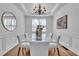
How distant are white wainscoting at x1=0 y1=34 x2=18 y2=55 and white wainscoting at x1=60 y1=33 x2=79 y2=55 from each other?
1.36 m

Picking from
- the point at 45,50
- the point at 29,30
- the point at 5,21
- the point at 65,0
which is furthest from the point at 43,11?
the point at 65,0

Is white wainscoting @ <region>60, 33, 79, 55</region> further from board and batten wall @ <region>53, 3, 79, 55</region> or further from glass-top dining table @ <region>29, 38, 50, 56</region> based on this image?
glass-top dining table @ <region>29, 38, 50, 56</region>

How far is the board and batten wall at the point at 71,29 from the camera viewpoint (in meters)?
2.56

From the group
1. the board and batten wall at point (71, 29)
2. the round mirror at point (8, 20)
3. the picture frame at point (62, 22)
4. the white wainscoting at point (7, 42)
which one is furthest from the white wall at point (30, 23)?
the picture frame at point (62, 22)

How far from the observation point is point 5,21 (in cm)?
259

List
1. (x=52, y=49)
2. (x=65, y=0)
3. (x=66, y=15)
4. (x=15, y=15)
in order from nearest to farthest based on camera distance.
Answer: (x=65, y=0), (x=52, y=49), (x=15, y=15), (x=66, y=15)

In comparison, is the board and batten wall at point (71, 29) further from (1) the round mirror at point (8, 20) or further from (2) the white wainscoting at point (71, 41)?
(1) the round mirror at point (8, 20)

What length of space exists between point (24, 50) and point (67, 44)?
1.27 meters

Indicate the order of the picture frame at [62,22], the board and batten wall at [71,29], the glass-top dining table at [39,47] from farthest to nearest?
1. the picture frame at [62,22]
2. the board and batten wall at [71,29]
3. the glass-top dining table at [39,47]

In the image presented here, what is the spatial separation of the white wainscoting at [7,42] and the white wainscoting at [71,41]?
4.45 feet

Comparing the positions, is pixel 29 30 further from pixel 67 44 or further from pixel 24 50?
pixel 67 44

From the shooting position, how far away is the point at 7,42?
8.76 ft

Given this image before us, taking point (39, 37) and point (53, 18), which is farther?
point (53, 18)

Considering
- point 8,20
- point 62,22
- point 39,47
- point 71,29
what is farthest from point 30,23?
point 62,22
